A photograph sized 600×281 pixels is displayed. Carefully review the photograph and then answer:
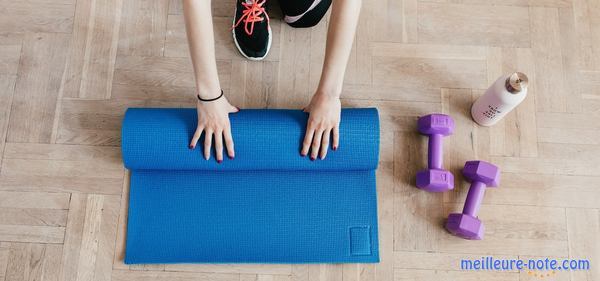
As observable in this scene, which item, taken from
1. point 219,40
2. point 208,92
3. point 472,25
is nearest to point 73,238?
point 208,92

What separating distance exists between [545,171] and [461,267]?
378 mm

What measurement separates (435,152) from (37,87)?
1.19 meters

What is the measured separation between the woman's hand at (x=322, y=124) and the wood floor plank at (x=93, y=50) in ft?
2.19

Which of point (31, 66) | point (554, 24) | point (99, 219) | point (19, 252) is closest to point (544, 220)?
point (554, 24)

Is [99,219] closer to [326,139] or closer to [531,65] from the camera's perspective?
[326,139]

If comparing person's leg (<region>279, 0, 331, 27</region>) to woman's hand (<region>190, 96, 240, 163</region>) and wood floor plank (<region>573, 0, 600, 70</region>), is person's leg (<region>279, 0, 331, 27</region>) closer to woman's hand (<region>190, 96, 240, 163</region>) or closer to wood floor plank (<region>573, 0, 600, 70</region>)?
woman's hand (<region>190, 96, 240, 163</region>)

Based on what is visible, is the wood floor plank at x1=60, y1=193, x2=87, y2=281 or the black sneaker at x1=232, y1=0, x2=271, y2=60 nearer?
the wood floor plank at x1=60, y1=193, x2=87, y2=281

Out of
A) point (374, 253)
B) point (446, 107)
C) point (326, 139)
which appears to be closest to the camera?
point (326, 139)

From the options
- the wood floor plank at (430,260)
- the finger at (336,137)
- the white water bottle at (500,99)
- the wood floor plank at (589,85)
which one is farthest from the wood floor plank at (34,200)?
the wood floor plank at (589,85)

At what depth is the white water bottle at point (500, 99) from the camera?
1227 millimetres

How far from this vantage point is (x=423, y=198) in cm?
138

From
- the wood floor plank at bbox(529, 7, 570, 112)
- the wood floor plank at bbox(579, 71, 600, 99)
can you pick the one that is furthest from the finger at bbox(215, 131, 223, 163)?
the wood floor plank at bbox(579, 71, 600, 99)

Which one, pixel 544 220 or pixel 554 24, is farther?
pixel 554 24

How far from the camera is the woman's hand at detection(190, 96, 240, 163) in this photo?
118 cm
